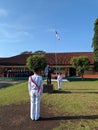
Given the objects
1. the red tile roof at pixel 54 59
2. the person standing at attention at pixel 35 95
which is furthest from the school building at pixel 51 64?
the person standing at attention at pixel 35 95

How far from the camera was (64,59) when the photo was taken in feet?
162

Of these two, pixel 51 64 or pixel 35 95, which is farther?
pixel 51 64

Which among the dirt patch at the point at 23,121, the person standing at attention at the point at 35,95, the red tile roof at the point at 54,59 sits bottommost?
the dirt patch at the point at 23,121

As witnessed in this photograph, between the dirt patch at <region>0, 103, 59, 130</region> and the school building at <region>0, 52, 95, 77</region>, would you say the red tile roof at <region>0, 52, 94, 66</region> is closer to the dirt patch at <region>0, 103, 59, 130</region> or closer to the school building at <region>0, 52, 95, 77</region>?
the school building at <region>0, 52, 95, 77</region>

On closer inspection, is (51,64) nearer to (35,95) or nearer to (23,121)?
(35,95)

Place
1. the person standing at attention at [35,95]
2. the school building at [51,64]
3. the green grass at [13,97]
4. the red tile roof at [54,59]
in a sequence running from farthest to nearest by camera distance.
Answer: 1. the red tile roof at [54,59]
2. the school building at [51,64]
3. the green grass at [13,97]
4. the person standing at attention at [35,95]

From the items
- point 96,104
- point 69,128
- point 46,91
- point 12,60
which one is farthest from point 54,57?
point 69,128

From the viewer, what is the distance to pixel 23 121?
288 inches

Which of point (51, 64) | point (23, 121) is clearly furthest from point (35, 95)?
point (51, 64)

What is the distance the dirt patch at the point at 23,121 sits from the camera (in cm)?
670

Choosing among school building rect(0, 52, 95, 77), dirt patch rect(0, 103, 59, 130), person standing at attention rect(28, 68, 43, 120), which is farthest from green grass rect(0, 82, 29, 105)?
school building rect(0, 52, 95, 77)

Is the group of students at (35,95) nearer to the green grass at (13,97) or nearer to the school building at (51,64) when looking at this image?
the green grass at (13,97)

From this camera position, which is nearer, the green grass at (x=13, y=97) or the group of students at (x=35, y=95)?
the group of students at (x=35, y=95)

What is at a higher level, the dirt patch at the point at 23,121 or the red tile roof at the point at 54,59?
the red tile roof at the point at 54,59
